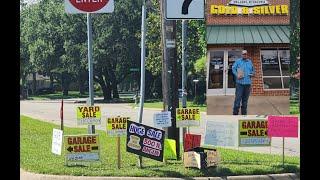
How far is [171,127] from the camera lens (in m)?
9.34

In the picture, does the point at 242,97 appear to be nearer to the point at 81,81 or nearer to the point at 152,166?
the point at 152,166

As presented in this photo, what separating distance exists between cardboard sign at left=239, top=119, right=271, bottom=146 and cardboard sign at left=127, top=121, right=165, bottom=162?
1422 millimetres

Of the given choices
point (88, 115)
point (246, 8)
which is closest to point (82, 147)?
point (88, 115)

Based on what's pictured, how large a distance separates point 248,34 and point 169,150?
259 centimetres

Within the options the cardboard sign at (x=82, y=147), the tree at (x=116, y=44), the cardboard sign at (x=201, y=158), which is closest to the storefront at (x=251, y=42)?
the cardboard sign at (x=201, y=158)

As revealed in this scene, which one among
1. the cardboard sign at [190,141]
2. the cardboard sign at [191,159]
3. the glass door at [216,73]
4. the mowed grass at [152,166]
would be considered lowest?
the mowed grass at [152,166]

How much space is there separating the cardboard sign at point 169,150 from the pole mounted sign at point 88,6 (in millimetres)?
2526

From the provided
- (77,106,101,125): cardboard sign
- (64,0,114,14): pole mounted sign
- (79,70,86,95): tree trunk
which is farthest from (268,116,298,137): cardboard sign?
(79,70,86,95): tree trunk

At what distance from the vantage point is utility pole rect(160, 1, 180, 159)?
9.11m

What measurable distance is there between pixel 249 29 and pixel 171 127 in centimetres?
230

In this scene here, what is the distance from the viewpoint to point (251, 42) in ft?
31.0

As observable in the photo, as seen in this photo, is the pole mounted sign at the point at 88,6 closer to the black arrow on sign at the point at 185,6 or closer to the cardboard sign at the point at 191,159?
the black arrow on sign at the point at 185,6

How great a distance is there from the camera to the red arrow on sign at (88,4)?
8531 millimetres
